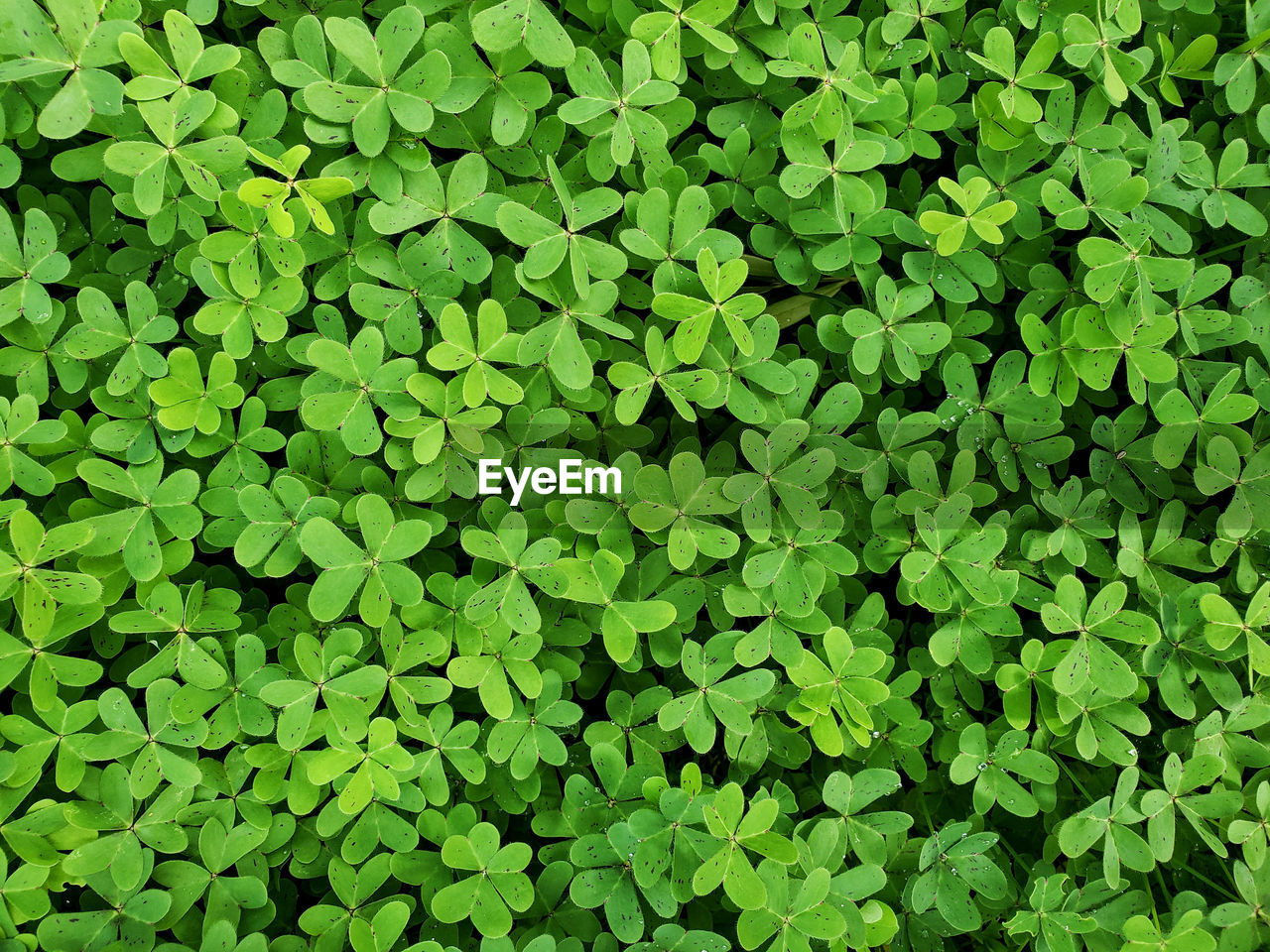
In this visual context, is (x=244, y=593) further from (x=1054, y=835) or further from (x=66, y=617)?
(x=1054, y=835)

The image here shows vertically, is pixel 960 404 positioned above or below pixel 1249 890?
above

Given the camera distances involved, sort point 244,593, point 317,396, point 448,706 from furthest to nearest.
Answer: point 244,593 → point 448,706 → point 317,396

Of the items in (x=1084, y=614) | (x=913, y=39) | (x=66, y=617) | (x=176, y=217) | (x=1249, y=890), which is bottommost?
(x=1249, y=890)

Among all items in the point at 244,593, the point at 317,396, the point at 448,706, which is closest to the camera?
the point at 317,396

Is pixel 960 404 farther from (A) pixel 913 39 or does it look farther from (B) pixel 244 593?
(B) pixel 244 593

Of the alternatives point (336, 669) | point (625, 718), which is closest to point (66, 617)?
point (336, 669)

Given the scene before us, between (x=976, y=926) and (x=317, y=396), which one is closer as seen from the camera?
(x=317, y=396)

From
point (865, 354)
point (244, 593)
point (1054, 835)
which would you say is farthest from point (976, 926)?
point (244, 593)
